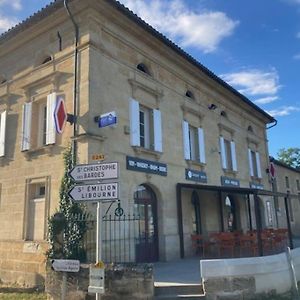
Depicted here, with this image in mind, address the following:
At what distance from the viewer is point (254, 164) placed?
20.8 meters

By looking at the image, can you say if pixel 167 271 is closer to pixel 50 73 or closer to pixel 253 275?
pixel 253 275

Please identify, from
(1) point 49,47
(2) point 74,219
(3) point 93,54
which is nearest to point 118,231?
(2) point 74,219

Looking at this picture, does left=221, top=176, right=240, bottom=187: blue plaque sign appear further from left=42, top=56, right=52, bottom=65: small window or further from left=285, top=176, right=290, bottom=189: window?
left=285, top=176, right=290, bottom=189: window

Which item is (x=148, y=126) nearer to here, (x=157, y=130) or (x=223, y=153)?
(x=157, y=130)

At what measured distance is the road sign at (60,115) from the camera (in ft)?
33.5

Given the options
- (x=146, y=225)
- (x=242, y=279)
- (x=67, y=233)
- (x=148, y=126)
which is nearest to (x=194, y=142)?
(x=148, y=126)

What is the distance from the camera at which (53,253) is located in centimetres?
921

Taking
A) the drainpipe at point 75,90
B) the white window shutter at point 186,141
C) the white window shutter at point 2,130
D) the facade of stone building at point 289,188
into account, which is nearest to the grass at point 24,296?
the drainpipe at point 75,90

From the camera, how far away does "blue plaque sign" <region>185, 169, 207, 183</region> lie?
14023 millimetres

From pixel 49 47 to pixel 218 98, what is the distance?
8.87 meters

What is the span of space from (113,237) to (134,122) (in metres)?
3.75

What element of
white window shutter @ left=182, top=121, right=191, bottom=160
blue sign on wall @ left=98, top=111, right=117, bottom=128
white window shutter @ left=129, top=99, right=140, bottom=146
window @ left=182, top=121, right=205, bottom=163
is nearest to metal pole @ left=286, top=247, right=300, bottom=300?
blue sign on wall @ left=98, top=111, right=117, bottom=128

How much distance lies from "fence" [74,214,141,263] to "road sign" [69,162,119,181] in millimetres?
2902

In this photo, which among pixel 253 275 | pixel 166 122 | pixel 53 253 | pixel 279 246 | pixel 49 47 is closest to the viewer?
pixel 253 275
